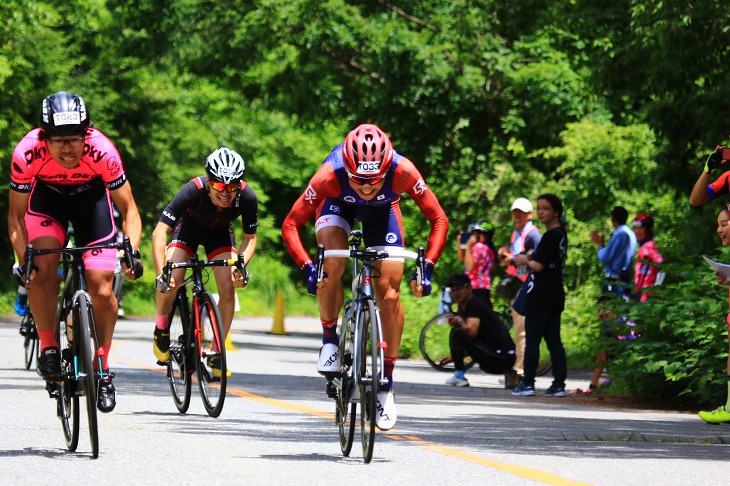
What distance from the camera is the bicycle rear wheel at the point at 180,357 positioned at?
37.2 ft

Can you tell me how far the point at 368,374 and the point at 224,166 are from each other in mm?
3041

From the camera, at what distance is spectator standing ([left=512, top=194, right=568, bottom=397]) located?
48.3ft

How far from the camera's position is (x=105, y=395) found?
8.66 m

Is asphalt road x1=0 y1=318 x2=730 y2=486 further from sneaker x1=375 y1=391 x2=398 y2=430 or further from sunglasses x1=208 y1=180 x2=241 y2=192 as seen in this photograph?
sunglasses x1=208 y1=180 x2=241 y2=192

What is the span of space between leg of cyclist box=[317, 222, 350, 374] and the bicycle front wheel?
4.78 ft

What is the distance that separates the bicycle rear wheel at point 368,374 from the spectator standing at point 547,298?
6.15m

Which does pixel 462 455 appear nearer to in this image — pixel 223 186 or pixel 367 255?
pixel 367 255

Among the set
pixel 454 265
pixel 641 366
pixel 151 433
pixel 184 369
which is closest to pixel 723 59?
pixel 641 366

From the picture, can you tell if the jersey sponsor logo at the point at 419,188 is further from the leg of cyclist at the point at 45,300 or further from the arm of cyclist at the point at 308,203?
the leg of cyclist at the point at 45,300

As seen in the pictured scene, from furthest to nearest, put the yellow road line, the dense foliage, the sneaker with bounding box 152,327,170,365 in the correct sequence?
the dense foliage < the sneaker with bounding box 152,327,170,365 < the yellow road line

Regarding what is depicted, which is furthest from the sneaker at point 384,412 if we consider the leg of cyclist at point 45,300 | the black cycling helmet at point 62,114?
the black cycling helmet at point 62,114

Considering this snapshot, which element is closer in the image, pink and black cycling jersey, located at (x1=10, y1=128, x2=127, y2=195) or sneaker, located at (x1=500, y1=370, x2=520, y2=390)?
pink and black cycling jersey, located at (x1=10, y1=128, x2=127, y2=195)

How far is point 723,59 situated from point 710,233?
6.43 ft

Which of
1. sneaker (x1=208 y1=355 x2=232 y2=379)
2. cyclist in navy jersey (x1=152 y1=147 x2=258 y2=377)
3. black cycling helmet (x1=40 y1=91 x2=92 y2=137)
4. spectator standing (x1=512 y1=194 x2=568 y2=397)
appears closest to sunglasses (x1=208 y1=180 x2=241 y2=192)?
cyclist in navy jersey (x1=152 y1=147 x2=258 y2=377)
